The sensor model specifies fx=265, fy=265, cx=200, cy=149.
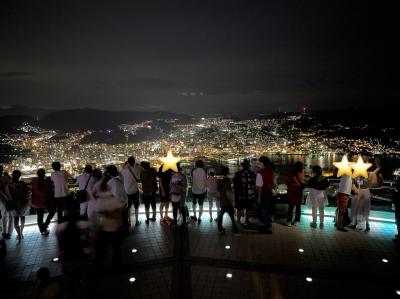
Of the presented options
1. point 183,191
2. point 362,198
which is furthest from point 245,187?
point 362,198

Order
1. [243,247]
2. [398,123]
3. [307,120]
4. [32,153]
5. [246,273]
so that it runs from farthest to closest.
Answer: [307,120] < [398,123] < [32,153] < [243,247] < [246,273]

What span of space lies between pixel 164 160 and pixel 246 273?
338cm

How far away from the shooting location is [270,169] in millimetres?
6445

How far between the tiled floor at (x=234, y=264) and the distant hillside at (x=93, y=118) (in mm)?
41113

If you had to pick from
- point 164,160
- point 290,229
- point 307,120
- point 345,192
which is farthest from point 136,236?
point 307,120

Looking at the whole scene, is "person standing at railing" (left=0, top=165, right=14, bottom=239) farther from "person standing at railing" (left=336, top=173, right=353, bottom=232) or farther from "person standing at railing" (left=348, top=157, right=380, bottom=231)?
"person standing at railing" (left=348, top=157, right=380, bottom=231)

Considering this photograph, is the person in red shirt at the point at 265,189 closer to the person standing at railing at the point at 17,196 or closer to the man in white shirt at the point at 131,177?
the man in white shirt at the point at 131,177

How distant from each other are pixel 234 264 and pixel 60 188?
4.65 m

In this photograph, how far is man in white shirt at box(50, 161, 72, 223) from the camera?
6.61 metres

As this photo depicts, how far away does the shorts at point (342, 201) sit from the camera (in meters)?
6.58

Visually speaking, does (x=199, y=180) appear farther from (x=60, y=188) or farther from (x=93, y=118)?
(x=93, y=118)

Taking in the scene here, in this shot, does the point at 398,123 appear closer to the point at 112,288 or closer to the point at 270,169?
the point at 270,169

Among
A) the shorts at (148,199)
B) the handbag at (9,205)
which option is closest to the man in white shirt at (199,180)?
the shorts at (148,199)

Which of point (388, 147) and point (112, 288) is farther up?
point (388, 147)
